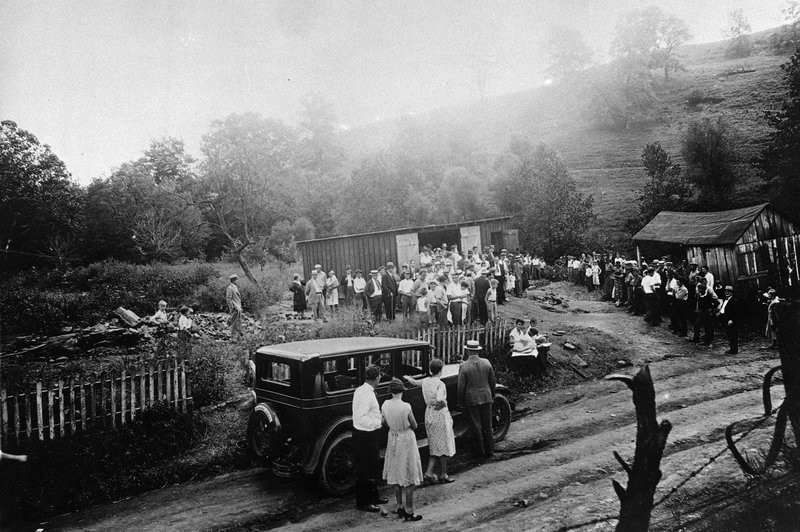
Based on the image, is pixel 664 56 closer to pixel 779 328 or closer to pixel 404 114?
pixel 779 328

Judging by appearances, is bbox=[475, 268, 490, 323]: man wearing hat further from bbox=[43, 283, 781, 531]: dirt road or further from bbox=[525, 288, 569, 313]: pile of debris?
bbox=[525, 288, 569, 313]: pile of debris

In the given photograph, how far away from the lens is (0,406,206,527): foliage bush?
6.93 metres

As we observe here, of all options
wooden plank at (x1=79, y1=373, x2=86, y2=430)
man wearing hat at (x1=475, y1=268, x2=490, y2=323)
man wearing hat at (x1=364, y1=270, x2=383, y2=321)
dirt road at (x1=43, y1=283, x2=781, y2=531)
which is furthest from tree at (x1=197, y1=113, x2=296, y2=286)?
dirt road at (x1=43, y1=283, x2=781, y2=531)

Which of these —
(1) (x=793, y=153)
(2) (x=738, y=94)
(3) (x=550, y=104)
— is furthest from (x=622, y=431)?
(3) (x=550, y=104)

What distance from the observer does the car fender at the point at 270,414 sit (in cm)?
727

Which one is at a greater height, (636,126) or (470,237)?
(636,126)

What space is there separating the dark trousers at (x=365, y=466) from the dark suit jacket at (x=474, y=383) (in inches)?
87.7

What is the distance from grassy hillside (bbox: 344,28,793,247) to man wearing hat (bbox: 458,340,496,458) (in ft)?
91.1

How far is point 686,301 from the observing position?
15.5 meters

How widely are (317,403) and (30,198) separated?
16044 mm

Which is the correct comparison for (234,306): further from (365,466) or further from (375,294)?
(365,466)

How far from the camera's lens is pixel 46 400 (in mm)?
8031

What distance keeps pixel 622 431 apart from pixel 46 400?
9769 mm

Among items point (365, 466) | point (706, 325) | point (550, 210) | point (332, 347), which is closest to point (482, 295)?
point (706, 325)
